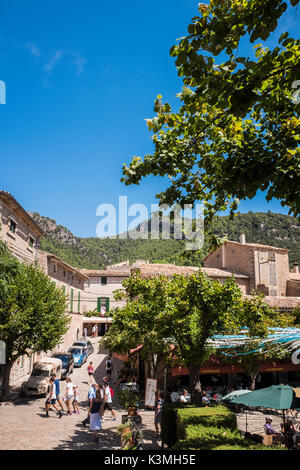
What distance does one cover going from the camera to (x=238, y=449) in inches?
285

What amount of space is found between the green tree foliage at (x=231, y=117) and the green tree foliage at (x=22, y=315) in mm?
12203

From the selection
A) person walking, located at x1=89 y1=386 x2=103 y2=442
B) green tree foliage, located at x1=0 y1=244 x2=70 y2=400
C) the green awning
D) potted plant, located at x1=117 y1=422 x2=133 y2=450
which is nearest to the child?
green tree foliage, located at x1=0 y1=244 x2=70 y2=400

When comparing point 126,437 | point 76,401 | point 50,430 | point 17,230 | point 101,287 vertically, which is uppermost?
point 17,230

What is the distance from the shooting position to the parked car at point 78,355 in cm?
2959

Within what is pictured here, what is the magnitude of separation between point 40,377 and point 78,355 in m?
9.57

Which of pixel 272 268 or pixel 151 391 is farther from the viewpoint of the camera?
pixel 272 268

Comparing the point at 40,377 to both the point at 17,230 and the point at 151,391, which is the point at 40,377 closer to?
the point at 17,230

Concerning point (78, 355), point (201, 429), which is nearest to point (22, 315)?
point (201, 429)

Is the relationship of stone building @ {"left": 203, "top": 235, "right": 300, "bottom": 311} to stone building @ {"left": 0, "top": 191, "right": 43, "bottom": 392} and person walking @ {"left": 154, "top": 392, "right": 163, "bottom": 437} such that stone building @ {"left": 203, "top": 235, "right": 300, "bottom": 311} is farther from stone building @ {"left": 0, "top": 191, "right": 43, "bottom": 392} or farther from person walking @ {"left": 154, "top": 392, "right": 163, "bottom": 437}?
person walking @ {"left": 154, "top": 392, "right": 163, "bottom": 437}

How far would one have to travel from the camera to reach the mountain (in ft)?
251

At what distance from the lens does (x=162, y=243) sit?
84938 millimetres

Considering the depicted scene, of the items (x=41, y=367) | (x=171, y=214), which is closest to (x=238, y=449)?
Answer: (x=171, y=214)

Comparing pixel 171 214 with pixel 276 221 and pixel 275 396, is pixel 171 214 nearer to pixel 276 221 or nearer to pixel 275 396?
pixel 275 396

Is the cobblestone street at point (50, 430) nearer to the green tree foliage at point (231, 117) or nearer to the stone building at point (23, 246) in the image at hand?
the stone building at point (23, 246)
